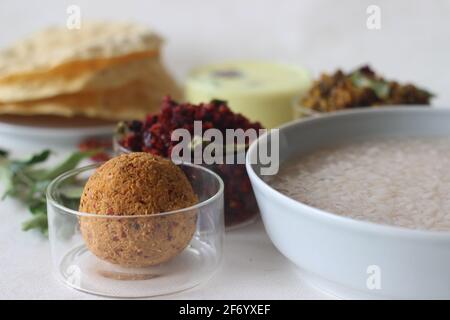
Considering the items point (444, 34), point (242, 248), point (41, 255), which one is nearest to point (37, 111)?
point (41, 255)

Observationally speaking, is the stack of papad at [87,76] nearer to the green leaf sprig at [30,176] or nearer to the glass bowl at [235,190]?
the green leaf sprig at [30,176]

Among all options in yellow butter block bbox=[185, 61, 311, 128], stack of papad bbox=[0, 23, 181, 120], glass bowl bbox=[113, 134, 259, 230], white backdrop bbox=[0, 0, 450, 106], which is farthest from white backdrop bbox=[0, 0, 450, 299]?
glass bowl bbox=[113, 134, 259, 230]

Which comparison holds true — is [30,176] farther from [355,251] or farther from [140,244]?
[355,251]

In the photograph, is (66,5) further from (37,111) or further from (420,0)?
(420,0)

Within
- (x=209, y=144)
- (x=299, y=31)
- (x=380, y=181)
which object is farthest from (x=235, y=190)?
(x=299, y=31)

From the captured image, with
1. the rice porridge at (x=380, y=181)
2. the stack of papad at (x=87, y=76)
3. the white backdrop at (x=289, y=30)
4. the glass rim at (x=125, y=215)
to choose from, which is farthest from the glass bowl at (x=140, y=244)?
the white backdrop at (x=289, y=30)

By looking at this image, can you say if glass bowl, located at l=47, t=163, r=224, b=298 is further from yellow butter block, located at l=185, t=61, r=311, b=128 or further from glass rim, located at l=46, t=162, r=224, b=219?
yellow butter block, located at l=185, t=61, r=311, b=128
